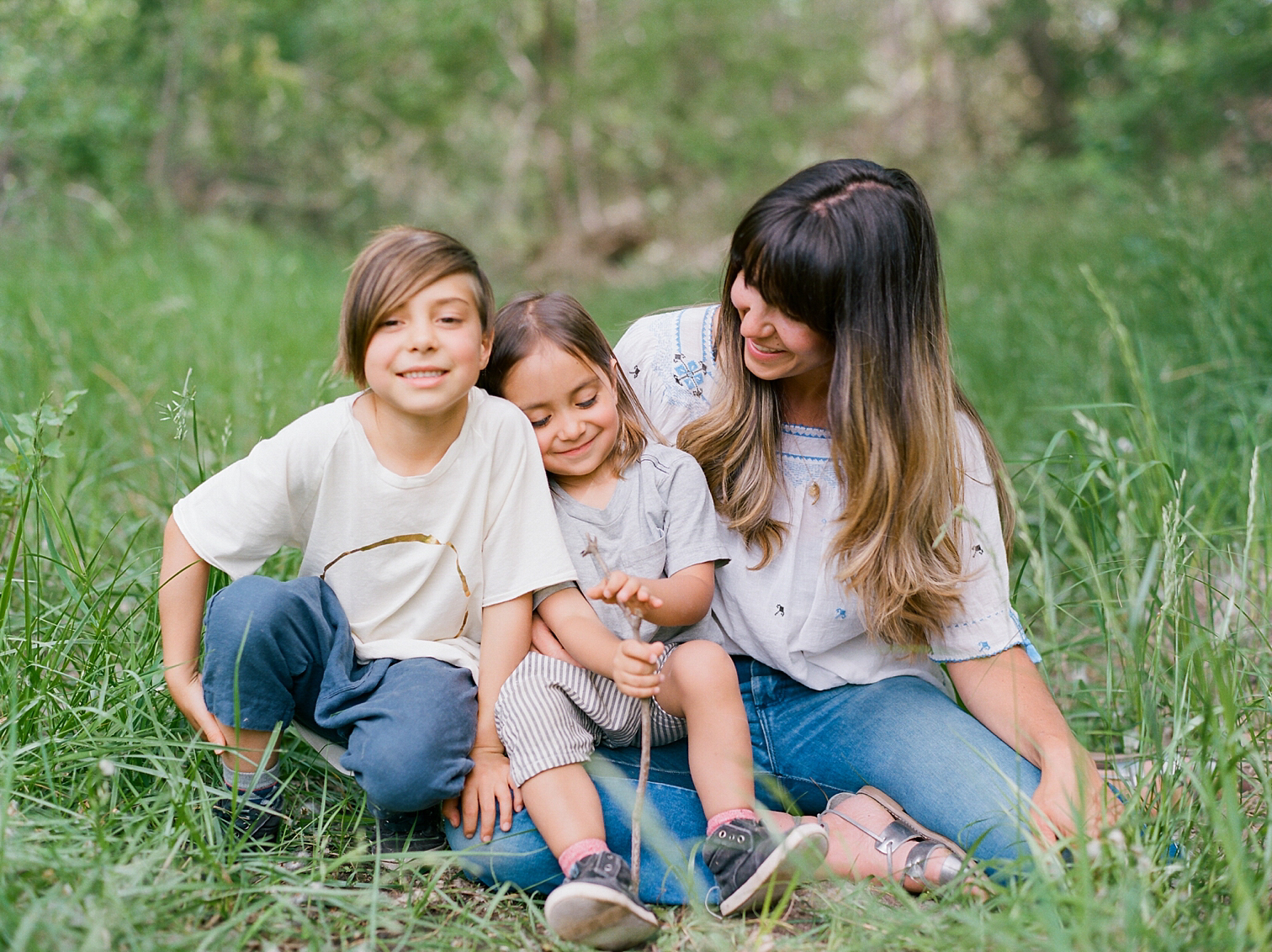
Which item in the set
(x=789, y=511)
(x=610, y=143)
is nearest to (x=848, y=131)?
(x=610, y=143)

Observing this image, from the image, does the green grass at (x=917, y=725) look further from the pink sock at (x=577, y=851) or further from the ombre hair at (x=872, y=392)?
the ombre hair at (x=872, y=392)

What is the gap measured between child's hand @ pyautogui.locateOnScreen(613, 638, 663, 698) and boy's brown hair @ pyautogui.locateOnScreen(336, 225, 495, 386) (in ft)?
2.05

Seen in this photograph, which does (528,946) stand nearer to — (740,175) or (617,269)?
(617,269)

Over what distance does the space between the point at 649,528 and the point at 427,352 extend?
0.51m

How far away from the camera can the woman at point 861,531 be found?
1.74 metres

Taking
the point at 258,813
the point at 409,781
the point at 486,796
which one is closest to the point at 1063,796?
the point at 486,796

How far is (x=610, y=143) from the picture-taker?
14.5 m

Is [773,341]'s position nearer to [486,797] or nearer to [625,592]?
[625,592]

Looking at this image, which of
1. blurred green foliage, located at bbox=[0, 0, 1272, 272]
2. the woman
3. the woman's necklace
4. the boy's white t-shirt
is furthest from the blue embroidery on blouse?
blurred green foliage, located at bbox=[0, 0, 1272, 272]

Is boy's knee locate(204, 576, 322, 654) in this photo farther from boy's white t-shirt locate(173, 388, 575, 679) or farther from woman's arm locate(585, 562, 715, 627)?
woman's arm locate(585, 562, 715, 627)

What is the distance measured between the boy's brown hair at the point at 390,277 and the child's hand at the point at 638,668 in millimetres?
624

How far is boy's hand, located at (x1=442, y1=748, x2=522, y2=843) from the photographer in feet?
5.46

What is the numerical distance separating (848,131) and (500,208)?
17.9ft

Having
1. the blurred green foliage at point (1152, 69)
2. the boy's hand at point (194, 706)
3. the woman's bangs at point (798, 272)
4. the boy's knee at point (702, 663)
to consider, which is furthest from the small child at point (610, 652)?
the blurred green foliage at point (1152, 69)
